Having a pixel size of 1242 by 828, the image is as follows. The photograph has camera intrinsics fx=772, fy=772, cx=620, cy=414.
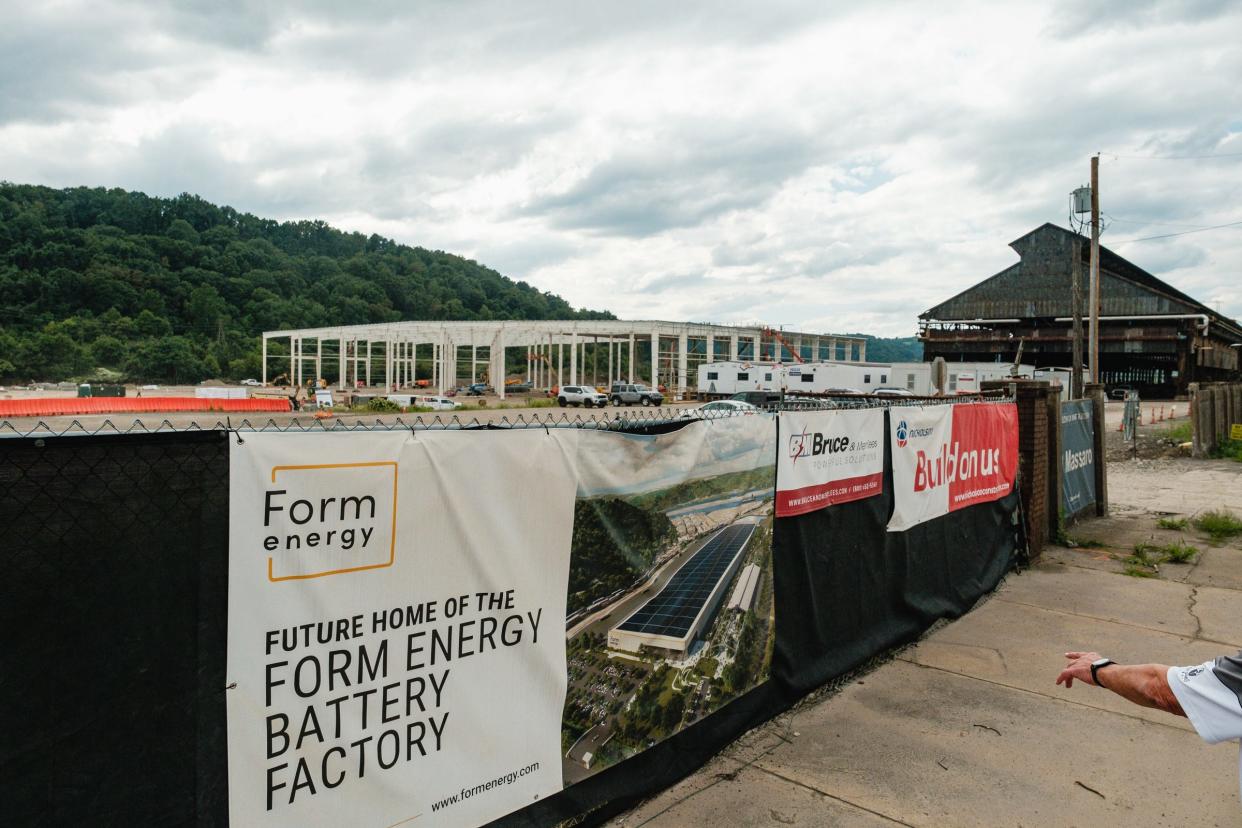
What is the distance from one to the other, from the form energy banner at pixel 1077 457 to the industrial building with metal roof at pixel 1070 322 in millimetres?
55983

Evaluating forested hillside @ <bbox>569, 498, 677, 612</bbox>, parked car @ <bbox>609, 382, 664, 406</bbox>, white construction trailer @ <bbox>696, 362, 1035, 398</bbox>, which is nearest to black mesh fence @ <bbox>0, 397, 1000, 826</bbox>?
forested hillside @ <bbox>569, 498, 677, 612</bbox>

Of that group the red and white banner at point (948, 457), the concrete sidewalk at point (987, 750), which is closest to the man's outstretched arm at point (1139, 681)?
the concrete sidewalk at point (987, 750)

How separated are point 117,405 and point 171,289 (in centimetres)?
8378

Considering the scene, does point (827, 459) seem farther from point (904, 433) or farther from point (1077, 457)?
point (1077, 457)

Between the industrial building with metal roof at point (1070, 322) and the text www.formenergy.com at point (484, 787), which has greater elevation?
the industrial building with metal roof at point (1070, 322)

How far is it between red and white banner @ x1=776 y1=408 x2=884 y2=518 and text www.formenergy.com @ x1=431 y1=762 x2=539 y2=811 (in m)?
2.46

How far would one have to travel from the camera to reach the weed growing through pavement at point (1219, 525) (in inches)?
431

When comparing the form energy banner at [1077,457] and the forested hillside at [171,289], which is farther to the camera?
the forested hillside at [171,289]

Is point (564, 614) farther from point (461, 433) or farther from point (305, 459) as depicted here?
point (305, 459)

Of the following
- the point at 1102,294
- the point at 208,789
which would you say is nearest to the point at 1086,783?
the point at 208,789

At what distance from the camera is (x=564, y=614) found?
3756mm

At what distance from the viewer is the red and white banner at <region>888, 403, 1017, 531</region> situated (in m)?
6.64

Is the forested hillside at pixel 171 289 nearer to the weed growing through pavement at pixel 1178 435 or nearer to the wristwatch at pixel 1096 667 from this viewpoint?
the weed growing through pavement at pixel 1178 435

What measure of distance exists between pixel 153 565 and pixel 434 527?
3.39 ft
